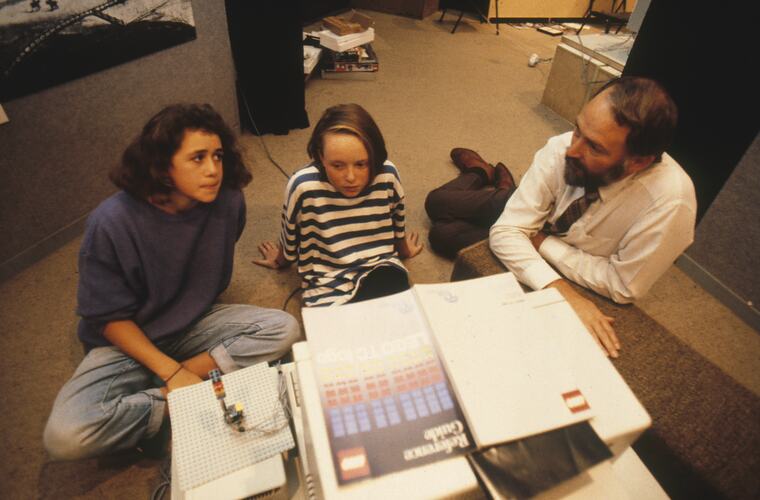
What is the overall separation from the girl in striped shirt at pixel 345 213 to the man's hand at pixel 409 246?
127 millimetres

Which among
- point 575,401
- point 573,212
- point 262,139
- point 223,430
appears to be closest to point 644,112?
point 573,212

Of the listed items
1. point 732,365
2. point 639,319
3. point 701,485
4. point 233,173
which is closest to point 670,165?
point 639,319

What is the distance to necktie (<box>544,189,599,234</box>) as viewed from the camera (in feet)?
3.77

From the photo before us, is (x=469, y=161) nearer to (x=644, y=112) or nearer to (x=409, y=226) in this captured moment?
(x=409, y=226)

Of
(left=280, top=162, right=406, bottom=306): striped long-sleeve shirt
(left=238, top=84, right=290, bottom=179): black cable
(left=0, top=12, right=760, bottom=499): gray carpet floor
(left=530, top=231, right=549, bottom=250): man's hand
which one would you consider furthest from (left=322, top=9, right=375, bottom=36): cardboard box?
(left=530, top=231, right=549, bottom=250): man's hand

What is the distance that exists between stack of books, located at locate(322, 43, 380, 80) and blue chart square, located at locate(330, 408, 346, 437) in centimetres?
312

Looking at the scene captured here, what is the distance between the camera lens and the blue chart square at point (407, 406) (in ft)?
1.78

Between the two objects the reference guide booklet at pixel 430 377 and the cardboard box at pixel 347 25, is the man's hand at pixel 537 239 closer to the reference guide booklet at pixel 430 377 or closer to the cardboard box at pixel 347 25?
the reference guide booklet at pixel 430 377

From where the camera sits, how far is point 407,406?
21.7 inches

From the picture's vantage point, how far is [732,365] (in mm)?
1596

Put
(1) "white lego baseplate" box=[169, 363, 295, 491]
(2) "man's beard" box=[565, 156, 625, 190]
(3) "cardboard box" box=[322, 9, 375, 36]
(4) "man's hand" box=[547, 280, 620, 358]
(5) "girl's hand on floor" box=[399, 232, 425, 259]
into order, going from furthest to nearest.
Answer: (3) "cardboard box" box=[322, 9, 375, 36] < (5) "girl's hand on floor" box=[399, 232, 425, 259] < (2) "man's beard" box=[565, 156, 625, 190] < (4) "man's hand" box=[547, 280, 620, 358] < (1) "white lego baseplate" box=[169, 363, 295, 491]

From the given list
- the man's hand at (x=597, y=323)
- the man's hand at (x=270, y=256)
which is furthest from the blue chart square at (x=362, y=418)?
the man's hand at (x=270, y=256)

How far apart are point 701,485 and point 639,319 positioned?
0.38m

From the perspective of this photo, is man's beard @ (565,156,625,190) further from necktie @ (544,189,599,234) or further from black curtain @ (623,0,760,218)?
black curtain @ (623,0,760,218)
